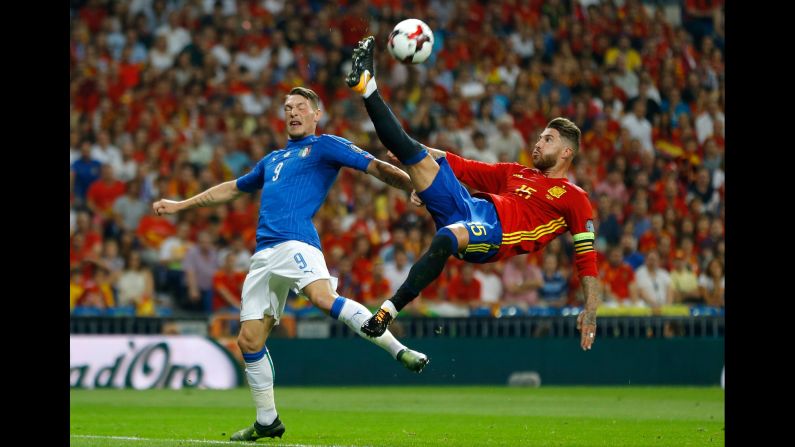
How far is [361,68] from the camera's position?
991 cm

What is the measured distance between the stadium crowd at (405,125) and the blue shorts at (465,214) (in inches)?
308

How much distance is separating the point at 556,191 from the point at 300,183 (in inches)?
85.6

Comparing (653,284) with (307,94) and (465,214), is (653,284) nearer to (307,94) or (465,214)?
(465,214)

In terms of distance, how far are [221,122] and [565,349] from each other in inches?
284

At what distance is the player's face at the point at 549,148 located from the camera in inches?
431

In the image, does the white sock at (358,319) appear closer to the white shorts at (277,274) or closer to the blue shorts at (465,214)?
the white shorts at (277,274)

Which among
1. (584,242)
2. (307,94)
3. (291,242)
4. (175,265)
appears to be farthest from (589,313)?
(175,265)

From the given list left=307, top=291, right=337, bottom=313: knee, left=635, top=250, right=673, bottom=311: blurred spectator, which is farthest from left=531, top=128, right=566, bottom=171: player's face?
left=635, top=250, right=673, bottom=311: blurred spectator

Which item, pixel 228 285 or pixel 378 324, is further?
pixel 228 285

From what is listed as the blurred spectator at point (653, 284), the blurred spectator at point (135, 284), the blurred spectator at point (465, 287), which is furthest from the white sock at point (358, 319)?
the blurred spectator at point (653, 284)

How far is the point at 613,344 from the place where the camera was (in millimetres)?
18375

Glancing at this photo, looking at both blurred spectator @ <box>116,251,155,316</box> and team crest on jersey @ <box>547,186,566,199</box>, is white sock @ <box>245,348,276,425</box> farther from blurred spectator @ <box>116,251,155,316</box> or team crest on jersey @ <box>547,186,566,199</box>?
blurred spectator @ <box>116,251,155,316</box>

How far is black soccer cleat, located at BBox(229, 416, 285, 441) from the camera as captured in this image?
33.9ft
